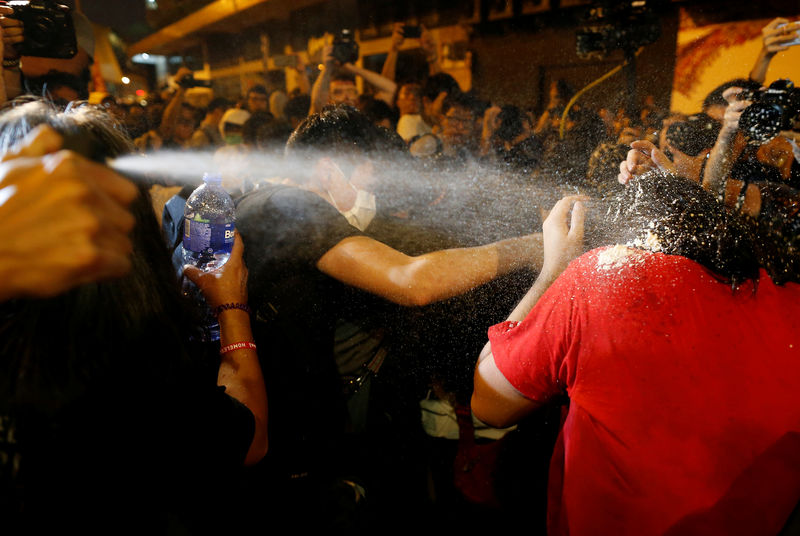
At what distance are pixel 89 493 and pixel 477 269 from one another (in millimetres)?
1353

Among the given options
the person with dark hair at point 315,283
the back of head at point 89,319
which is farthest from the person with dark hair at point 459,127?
the back of head at point 89,319

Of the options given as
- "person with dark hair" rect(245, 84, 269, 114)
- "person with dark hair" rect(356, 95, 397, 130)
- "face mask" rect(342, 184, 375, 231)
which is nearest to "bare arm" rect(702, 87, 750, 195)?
"face mask" rect(342, 184, 375, 231)

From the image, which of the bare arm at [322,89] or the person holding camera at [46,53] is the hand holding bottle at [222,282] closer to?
the person holding camera at [46,53]

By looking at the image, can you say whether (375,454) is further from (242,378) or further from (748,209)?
(748,209)

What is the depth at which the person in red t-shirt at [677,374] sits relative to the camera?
1.05 m

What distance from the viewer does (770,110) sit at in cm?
150

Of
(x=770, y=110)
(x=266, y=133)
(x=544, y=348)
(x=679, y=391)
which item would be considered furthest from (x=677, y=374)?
(x=266, y=133)

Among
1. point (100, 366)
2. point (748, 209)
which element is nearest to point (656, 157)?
point (748, 209)

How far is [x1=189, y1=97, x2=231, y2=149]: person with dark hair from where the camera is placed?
432 cm

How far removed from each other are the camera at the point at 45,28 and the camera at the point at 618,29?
2220 mm

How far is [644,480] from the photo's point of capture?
3.66ft

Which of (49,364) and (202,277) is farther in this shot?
(202,277)

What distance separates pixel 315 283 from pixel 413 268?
0.39 m

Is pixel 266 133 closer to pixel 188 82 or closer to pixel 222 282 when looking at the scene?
pixel 188 82
